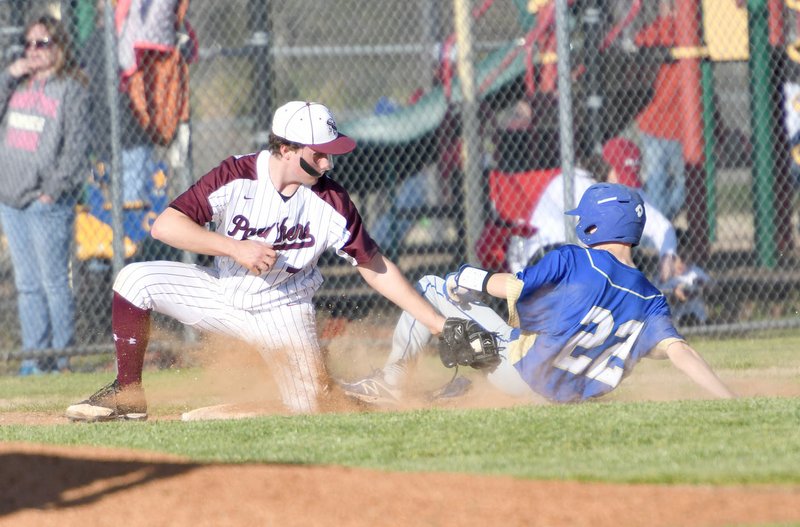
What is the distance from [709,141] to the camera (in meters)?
11.0

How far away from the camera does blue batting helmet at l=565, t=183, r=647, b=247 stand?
5730 millimetres

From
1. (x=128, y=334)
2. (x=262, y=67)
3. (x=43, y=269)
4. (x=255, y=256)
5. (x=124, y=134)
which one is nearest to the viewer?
(x=255, y=256)

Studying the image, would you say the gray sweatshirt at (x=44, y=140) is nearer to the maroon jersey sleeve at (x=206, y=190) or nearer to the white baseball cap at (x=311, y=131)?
the maroon jersey sleeve at (x=206, y=190)

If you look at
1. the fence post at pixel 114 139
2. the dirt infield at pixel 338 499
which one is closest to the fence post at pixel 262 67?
the fence post at pixel 114 139

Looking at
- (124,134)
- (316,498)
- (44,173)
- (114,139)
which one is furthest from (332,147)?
(124,134)

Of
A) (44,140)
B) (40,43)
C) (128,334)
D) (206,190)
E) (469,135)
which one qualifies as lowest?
(128,334)

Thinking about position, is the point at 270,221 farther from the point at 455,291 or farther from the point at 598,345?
the point at 598,345

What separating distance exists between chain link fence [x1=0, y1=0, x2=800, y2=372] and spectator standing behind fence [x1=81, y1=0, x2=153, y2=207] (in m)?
0.01

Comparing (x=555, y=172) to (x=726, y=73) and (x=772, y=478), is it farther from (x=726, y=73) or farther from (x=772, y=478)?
(x=726, y=73)

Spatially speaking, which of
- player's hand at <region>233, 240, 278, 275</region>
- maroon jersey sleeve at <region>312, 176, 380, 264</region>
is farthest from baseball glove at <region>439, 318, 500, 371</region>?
player's hand at <region>233, 240, 278, 275</region>

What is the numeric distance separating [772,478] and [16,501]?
7.90ft

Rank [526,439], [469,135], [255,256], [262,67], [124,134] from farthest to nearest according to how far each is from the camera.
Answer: [469,135] → [262,67] → [124,134] → [255,256] → [526,439]

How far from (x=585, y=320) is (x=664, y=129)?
5.08 m

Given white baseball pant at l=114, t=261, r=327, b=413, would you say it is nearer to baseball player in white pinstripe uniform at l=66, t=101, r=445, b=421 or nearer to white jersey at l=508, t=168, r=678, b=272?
baseball player in white pinstripe uniform at l=66, t=101, r=445, b=421
